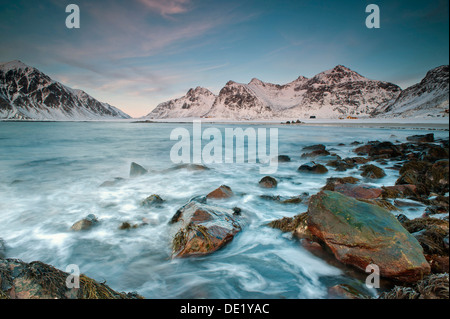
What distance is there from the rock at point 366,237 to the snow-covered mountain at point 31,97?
455 ft

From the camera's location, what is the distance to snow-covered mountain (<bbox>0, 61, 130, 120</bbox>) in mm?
111312

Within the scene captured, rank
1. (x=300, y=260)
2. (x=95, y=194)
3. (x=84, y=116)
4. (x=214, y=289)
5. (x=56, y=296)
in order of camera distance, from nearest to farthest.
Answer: (x=56, y=296)
(x=214, y=289)
(x=300, y=260)
(x=95, y=194)
(x=84, y=116)

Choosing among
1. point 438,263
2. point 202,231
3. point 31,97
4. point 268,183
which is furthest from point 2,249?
point 31,97

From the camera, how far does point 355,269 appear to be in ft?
8.89

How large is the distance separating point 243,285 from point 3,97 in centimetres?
16631

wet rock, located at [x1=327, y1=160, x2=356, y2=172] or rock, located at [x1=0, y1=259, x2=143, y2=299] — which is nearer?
rock, located at [x1=0, y1=259, x2=143, y2=299]

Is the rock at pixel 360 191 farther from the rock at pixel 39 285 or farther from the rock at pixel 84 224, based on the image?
the rock at pixel 84 224

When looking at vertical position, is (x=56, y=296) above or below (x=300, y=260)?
above

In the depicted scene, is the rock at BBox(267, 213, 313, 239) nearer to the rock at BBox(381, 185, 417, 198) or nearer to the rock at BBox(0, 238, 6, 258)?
the rock at BBox(381, 185, 417, 198)

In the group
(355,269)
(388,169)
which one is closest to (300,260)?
(355,269)

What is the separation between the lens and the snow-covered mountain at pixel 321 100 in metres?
121

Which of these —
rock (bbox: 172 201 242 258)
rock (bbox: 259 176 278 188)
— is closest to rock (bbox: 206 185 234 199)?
rock (bbox: 259 176 278 188)

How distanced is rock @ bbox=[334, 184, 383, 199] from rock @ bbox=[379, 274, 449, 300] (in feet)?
9.80

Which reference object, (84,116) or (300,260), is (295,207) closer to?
(300,260)
